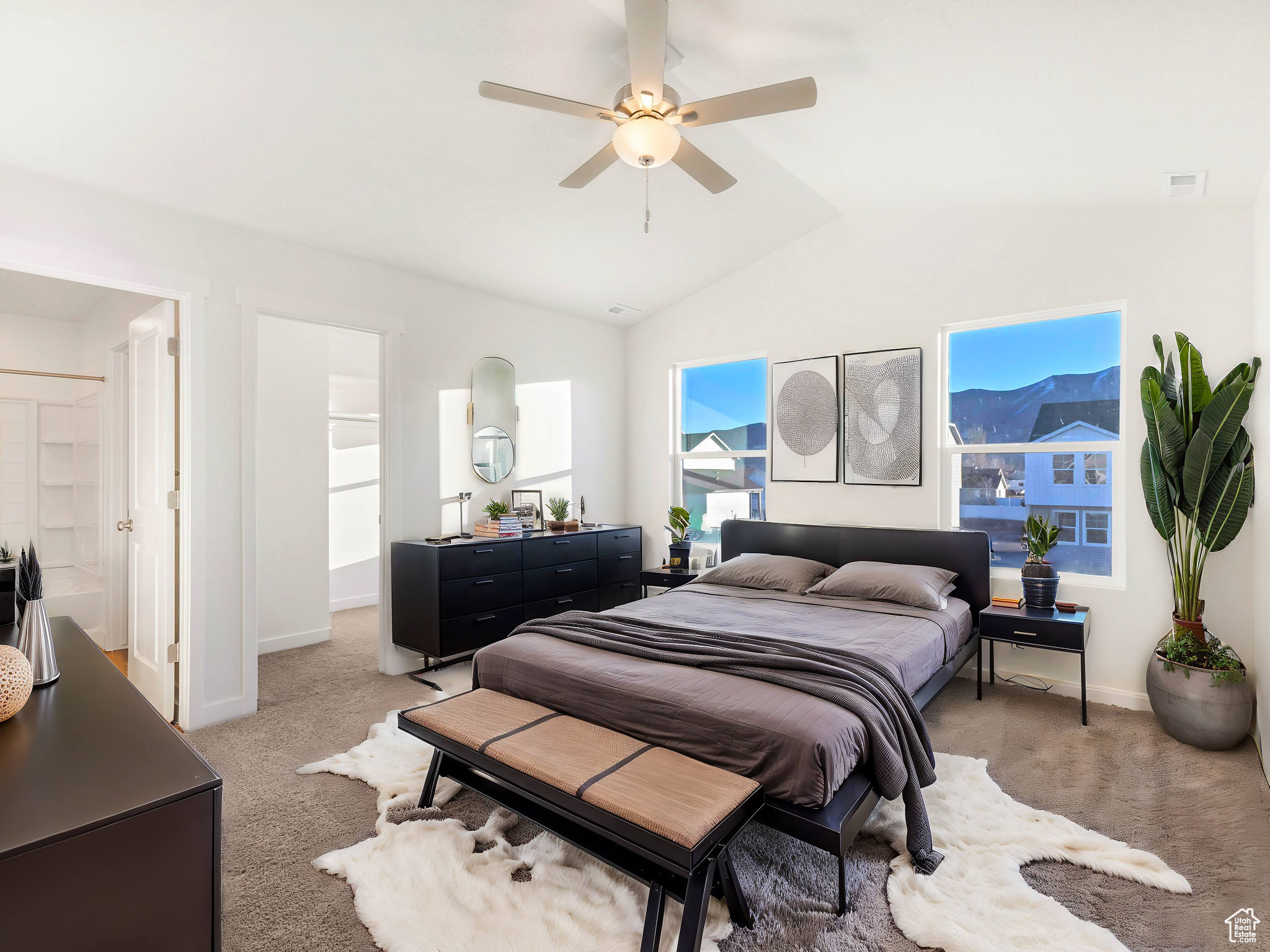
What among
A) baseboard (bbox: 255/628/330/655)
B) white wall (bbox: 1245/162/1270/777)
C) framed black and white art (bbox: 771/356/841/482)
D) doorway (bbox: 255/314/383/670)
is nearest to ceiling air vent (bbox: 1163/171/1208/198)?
white wall (bbox: 1245/162/1270/777)

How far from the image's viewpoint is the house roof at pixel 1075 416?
356 centimetres

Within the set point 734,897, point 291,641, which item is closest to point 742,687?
point 734,897

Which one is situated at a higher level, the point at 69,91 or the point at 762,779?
the point at 69,91

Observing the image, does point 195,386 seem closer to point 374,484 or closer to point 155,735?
point 155,735

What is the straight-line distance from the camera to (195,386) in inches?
128

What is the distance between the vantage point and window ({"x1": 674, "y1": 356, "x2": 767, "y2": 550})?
16.3 feet

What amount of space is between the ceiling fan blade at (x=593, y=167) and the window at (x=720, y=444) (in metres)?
2.50

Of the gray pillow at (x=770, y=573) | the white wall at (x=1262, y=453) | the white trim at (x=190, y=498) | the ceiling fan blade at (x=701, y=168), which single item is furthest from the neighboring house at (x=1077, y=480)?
Result: the white trim at (x=190, y=498)

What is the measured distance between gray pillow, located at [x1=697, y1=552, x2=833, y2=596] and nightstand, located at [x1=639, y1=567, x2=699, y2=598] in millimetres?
443

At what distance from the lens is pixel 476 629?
4.04m

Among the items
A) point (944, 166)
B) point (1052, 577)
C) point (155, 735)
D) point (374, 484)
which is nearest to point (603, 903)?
point (155, 735)

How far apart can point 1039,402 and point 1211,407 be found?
0.89 m

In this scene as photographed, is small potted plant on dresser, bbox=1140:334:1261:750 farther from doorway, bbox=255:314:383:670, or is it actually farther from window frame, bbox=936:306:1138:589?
doorway, bbox=255:314:383:670

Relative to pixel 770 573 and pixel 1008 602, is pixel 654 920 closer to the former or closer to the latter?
pixel 770 573
